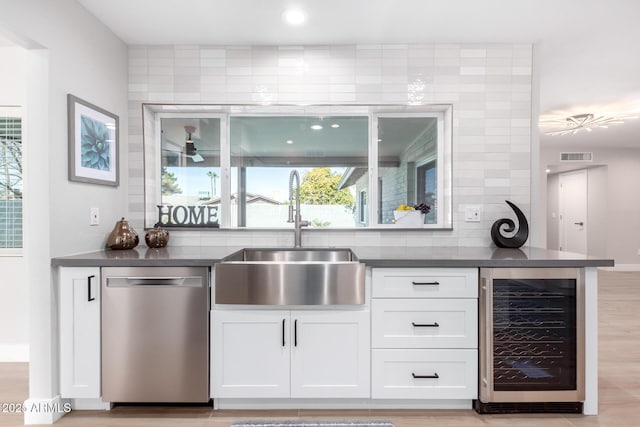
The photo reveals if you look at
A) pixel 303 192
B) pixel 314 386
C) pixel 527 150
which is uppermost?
pixel 527 150

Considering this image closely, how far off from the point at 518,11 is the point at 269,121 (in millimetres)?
1838

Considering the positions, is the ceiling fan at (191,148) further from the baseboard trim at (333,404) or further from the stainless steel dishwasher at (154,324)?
the baseboard trim at (333,404)

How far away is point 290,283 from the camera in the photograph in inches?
76.0

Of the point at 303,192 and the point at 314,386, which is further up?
the point at 303,192

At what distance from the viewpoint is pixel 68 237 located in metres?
2.12

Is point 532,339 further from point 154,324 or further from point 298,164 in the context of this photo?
point 154,324

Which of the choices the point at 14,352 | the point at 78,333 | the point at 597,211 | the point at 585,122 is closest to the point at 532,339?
the point at 78,333

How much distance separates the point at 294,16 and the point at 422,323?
200cm

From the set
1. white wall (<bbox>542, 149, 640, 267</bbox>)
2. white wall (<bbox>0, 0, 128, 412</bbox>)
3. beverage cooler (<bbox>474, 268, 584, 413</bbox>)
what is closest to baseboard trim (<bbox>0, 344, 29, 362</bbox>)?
white wall (<bbox>0, 0, 128, 412</bbox>)

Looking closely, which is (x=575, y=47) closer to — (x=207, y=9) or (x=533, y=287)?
(x=533, y=287)

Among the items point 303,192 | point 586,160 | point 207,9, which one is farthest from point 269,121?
point 586,160

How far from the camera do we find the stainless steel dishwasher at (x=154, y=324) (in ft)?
6.55

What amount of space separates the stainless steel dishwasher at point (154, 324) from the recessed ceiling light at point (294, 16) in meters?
1.63

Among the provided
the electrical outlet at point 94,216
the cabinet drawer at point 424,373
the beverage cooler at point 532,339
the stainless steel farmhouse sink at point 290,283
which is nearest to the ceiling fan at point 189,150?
the electrical outlet at point 94,216
